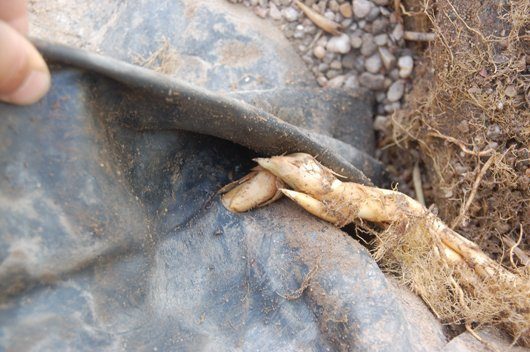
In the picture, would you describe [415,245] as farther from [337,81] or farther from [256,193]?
[337,81]

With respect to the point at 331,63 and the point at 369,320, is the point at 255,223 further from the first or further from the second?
the point at 331,63

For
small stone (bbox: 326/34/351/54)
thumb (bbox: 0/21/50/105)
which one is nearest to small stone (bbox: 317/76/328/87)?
small stone (bbox: 326/34/351/54)

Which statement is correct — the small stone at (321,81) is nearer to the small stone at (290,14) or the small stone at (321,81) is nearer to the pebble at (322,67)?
the pebble at (322,67)

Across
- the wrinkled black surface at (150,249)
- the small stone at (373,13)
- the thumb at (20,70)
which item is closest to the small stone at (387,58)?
the small stone at (373,13)

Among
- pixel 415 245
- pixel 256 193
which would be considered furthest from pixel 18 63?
pixel 415 245

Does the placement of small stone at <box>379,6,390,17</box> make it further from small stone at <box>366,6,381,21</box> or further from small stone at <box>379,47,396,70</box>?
small stone at <box>379,47,396,70</box>

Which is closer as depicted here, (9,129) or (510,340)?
(9,129)

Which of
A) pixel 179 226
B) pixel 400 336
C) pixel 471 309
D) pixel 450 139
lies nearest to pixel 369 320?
pixel 400 336

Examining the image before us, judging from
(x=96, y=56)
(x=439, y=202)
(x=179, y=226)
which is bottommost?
(x=439, y=202)
